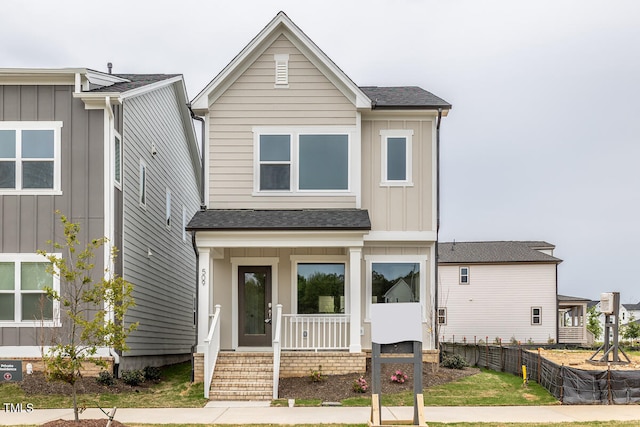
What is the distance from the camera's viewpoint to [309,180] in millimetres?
17953

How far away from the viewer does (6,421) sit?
12.0 metres

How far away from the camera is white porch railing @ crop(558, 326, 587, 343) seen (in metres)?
40.3

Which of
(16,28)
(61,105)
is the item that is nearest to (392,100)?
(61,105)

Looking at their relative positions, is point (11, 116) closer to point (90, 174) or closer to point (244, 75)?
point (90, 174)

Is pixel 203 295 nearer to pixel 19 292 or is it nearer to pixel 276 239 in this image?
pixel 276 239

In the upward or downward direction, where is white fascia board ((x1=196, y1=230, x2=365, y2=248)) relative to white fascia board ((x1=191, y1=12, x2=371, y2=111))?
downward

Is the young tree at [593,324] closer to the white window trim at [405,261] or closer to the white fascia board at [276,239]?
the white window trim at [405,261]

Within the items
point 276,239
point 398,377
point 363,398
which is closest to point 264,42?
point 276,239

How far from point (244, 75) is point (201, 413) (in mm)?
8716

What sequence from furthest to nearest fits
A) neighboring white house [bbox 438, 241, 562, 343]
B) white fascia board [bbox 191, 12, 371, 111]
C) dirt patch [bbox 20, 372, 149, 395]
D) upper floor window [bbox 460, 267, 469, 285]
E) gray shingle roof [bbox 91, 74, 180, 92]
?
upper floor window [bbox 460, 267, 469, 285], neighboring white house [bbox 438, 241, 562, 343], white fascia board [bbox 191, 12, 371, 111], gray shingle roof [bbox 91, 74, 180, 92], dirt patch [bbox 20, 372, 149, 395]

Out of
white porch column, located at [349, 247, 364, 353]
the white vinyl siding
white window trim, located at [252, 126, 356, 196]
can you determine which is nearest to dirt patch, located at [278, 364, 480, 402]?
white porch column, located at [349, 247, 364, 353]

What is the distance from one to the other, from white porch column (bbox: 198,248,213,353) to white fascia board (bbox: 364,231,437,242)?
4039mm

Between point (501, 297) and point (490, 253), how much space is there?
267 cm

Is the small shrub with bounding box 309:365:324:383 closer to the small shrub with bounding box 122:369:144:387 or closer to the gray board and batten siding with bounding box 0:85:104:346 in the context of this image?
the small shrub with bounding box 122:369:144:387
